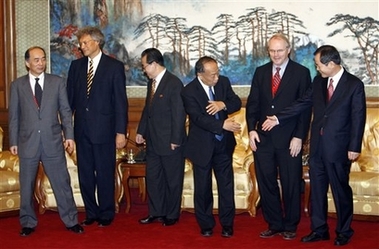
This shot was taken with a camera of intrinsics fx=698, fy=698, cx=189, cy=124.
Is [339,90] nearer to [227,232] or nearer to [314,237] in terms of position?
[314,237]

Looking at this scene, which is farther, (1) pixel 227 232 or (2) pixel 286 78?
(1) pixel 227 232

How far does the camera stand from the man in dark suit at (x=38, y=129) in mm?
5633

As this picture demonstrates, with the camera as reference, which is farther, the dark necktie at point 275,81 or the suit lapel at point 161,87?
the suit lapel at point 161,87

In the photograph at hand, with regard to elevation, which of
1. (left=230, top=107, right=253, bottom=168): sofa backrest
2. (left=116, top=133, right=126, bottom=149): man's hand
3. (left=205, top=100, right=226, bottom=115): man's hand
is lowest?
(left=230, top=107, right=253, bottom=168): sofa backrest

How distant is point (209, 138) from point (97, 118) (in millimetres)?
1117

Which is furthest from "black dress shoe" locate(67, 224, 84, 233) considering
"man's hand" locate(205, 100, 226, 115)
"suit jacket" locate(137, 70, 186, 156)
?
"man's hand" locate(205, 100, 226, 115)

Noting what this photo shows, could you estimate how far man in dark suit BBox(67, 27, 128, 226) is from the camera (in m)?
6.02

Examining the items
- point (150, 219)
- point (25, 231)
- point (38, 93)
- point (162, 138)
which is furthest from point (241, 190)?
point (38, 93)

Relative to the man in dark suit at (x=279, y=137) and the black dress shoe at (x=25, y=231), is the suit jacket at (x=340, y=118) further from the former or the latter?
the black dress shoe at (x=25, y=231)

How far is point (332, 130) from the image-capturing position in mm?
5137

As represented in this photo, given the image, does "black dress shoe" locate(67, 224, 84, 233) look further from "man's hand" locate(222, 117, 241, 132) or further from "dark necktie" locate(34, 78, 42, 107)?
"man's hand" locate(222, 117, 241, 132)

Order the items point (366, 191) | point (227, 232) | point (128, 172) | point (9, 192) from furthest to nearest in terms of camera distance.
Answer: point (128, 172) < point (9, 192) < point (366, 191) < point (227, 232)

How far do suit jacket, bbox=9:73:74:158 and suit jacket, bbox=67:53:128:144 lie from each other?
0.32m

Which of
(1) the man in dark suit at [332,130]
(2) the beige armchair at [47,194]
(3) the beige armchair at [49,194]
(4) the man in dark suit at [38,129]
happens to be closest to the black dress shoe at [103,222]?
(4) the man in dark suit at [38,129]
